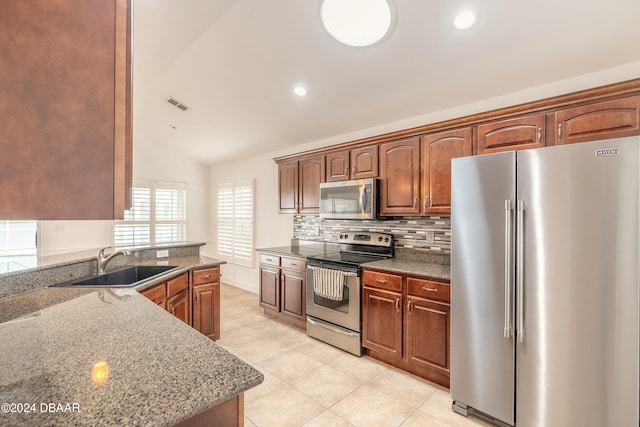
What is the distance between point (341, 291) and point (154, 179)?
4.55 metres

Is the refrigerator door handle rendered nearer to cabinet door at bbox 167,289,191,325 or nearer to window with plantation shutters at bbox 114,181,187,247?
cabinet door at bbox 167,289,191,325

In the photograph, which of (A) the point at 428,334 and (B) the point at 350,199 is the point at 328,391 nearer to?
(A) the point at 428,334

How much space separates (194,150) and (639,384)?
6264 mm

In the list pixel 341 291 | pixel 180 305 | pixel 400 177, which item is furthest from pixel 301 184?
pixel 180 305

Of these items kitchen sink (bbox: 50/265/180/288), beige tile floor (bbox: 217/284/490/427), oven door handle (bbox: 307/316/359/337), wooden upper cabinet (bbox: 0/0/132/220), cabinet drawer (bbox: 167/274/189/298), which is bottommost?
beige tile floor (bbox: 217/284/490/427)

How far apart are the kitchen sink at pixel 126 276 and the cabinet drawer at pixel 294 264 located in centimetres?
131

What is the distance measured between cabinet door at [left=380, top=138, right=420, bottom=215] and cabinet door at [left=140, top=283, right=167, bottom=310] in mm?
2139

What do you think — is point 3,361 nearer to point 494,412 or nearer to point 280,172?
point 494,412

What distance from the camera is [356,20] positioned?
8.43ft

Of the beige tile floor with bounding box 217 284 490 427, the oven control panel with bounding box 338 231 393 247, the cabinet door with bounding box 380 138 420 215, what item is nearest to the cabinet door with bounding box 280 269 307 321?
the beige tile floor with bounding box 217 284 490 427

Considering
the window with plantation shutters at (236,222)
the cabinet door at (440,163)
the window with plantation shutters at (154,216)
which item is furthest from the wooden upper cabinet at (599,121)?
the window with plantation shutters at (154,216)

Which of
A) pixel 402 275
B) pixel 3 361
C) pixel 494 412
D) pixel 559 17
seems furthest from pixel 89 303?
pixel 559 17

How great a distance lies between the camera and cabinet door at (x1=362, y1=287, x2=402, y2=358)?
8.70 ft

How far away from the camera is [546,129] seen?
210cm
